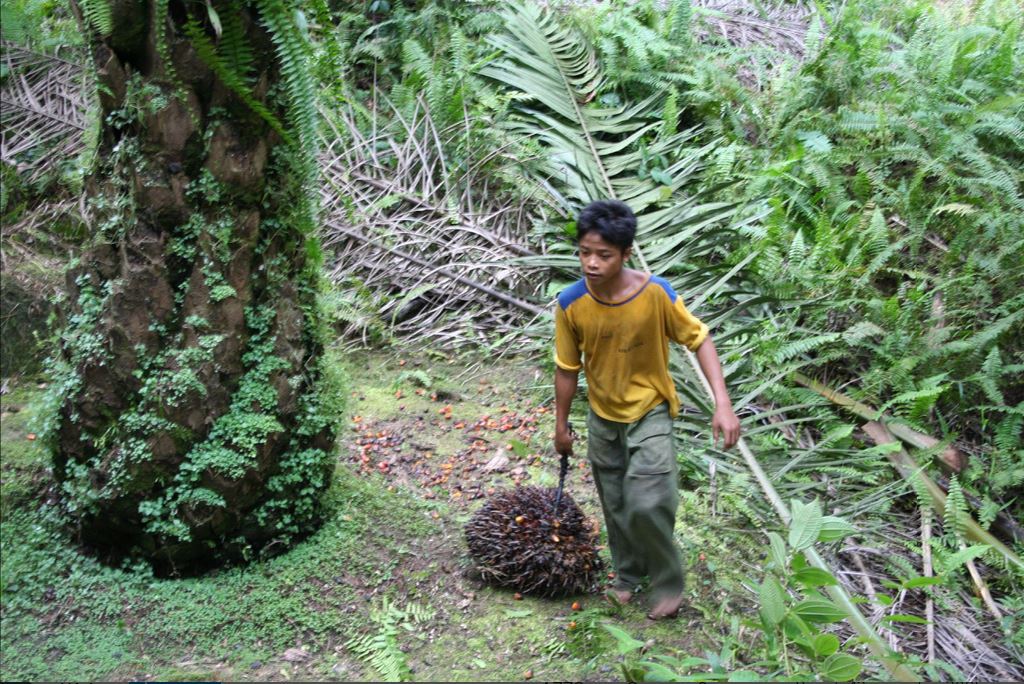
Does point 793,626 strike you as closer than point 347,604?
Yes

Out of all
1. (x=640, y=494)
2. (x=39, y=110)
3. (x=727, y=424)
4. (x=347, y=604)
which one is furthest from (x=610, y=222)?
(x=39, y=110)

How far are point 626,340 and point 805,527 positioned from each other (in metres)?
1.20

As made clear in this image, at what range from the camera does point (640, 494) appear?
4246 mm

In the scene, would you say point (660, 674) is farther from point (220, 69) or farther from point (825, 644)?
point (220, 69)

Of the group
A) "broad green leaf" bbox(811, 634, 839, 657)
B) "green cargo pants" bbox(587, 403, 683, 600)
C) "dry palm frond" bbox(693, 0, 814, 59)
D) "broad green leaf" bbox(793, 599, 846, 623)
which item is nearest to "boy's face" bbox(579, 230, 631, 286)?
"green cargo pants" bbox(587, 403, 683, 600)

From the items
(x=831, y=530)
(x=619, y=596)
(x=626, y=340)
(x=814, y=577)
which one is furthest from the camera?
(x=619, y=596)

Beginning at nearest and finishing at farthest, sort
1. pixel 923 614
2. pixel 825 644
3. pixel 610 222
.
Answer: pixel 825 644, pixel 610 222, pixel 923 614

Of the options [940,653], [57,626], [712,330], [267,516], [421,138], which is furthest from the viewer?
[421,138]

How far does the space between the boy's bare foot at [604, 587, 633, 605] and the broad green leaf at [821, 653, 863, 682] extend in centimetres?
135

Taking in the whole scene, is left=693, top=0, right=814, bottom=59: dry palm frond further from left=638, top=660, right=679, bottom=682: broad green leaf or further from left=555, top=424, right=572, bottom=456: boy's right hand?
left=638, top=660, right=679, bottom=682: broad green leaf

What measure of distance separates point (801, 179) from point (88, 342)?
5.96 m

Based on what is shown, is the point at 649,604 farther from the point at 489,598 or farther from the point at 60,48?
the point at 60,48

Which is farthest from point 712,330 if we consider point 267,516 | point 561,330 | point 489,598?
point 267,516

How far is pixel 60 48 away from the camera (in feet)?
24.8
